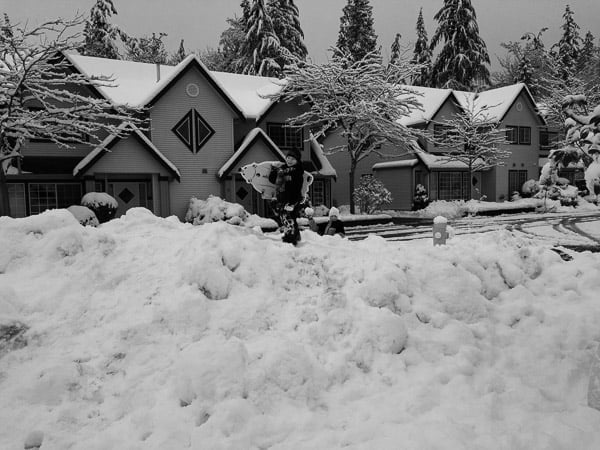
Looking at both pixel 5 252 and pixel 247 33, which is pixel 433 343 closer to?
pixel 5 252

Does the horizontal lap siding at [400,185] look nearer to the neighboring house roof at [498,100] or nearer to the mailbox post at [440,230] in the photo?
the neighboring house roof at [498,100]

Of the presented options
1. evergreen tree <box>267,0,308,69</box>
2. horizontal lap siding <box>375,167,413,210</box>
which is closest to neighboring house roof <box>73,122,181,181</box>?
horizontal lap siding <box>375,167,413,210</box>

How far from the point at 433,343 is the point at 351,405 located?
117 centimetres

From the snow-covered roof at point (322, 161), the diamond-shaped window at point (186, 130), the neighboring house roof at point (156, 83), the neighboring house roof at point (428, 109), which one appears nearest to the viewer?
the neighboring house roof at point (156, 83)

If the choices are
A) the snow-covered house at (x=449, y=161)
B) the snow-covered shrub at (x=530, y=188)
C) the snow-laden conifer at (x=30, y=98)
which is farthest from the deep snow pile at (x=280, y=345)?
the snow-covered shrub at (x=530, y=188)

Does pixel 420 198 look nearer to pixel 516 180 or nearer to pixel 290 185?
pixel 516 180

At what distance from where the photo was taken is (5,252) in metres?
4.80

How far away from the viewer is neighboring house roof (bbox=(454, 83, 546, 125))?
33.1 m

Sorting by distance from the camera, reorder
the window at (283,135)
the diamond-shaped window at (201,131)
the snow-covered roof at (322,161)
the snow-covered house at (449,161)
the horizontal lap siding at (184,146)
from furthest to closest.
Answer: the snow-covered house at (449,161), the snow-covered roof at (322,161), the window at (283,135), the diamond-shaped window at (201,131), the horizontal lap siding at (184,146)

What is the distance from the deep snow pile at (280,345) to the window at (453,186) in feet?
85.6

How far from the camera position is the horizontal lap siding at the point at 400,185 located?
1148 inches

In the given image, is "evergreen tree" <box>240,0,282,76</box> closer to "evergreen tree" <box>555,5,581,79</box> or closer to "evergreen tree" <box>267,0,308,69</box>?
"evergreen tree" <box>267,0,308,69</box>

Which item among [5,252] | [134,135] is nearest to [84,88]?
[134,135]

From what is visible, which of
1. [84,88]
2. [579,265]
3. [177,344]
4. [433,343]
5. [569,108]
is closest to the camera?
[177,344]
